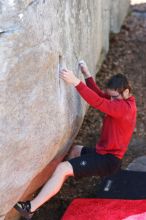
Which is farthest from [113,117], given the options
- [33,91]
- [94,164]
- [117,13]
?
[117,13]

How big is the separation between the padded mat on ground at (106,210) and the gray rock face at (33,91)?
0.40 meters

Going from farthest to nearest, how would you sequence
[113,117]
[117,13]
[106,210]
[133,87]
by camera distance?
1. [117,13]
2. [133,87]
3. [106,210]
4. [113,117]

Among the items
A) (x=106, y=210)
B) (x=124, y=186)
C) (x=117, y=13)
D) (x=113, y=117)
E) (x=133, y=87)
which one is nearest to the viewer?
(x=113, y=117)

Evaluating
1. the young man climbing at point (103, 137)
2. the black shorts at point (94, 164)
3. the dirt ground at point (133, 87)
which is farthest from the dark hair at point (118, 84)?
the dirt ground at point (133, 87)

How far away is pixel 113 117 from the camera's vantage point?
4.45m

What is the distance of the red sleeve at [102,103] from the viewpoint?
13.6 feet

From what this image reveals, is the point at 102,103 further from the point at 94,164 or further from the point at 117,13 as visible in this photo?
the point at 117,13

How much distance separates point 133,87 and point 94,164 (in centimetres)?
208

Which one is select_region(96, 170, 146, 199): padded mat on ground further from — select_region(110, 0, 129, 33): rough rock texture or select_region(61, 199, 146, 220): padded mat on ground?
select_region(110, 0, 129, 33): rough rock texture

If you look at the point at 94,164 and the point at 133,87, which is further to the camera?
the point at 133,87

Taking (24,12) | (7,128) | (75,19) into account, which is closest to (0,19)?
(24,12)

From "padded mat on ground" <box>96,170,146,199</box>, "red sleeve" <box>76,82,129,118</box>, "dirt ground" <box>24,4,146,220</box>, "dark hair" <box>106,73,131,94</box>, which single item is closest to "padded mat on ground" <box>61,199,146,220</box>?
"padded mat on ground" <box>96,170,146,199</box>

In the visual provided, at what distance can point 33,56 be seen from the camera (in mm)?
3656

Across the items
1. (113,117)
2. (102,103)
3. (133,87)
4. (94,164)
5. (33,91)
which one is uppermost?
(33,91)
